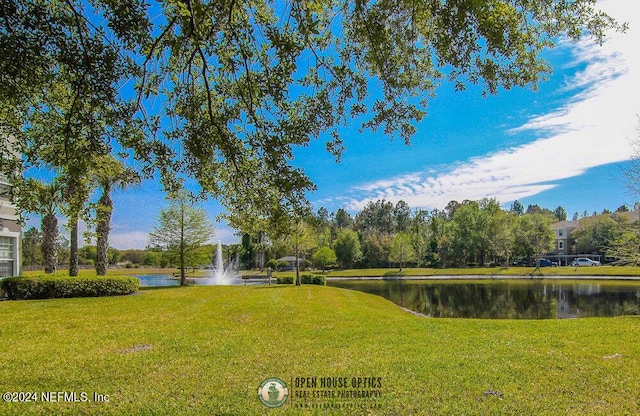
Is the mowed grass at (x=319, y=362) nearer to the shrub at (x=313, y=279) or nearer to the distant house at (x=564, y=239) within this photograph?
the shrub at (x=313, y=279)

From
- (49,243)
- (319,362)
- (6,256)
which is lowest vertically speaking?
(319,362)

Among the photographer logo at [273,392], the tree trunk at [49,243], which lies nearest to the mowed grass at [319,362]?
the photographer logo at [273,392]

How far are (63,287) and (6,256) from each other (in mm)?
4886

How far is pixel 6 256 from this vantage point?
67.1ft

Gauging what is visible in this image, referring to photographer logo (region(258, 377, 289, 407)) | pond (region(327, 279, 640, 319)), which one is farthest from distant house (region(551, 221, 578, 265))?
photographer logo (region(258, 377, 289, 407))

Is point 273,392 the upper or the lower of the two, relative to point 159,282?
upper

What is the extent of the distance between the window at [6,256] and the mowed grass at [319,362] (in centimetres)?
972

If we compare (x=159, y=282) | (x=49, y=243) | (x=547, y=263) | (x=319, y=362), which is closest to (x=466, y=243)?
(x=547, y=263)

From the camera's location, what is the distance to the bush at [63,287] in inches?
695

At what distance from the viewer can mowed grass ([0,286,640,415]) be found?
5.23 meters

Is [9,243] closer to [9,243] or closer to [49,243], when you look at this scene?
[9,243]

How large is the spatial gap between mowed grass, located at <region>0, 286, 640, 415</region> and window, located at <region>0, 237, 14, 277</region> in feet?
31.9

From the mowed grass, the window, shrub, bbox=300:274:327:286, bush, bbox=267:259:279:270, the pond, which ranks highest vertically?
the window

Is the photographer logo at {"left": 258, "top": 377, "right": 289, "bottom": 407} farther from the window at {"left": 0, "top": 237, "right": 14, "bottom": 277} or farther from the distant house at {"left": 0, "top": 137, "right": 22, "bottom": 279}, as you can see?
the window at {"left": 0, "top": 237, "right": 14, "bottom": 277}
